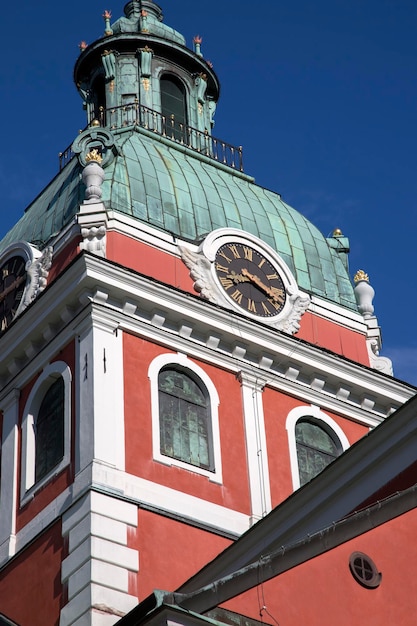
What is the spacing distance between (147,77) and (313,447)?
9.51 m

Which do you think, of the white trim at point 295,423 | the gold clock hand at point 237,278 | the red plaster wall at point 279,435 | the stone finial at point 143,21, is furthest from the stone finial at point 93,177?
the stone finial at point 143,21

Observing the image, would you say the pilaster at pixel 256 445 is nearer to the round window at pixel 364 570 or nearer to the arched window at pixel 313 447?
the arched window at pixel 313 447

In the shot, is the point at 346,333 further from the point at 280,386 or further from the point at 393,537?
the point at 393,537

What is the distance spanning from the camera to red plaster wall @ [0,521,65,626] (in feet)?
80.5

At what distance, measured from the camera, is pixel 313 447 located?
28.7 metres

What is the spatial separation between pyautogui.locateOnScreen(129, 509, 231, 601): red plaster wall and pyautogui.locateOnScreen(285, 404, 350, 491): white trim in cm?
268

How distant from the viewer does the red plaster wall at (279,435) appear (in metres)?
27.6

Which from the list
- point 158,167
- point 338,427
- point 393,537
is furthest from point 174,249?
point 393,537

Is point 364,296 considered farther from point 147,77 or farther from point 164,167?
point 147,77

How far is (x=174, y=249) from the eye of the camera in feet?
94.8

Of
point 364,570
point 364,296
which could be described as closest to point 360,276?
point 364,296

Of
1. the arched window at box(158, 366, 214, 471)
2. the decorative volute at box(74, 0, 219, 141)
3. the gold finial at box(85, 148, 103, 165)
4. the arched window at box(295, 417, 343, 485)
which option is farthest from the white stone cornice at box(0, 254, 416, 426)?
the decorative volute at box(74, 0, 219, 141)

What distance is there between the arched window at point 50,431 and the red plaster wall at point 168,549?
2.16 m

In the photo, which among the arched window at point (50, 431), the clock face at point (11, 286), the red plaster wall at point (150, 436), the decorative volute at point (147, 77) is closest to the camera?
the red plaster wall at point (150, 436)
